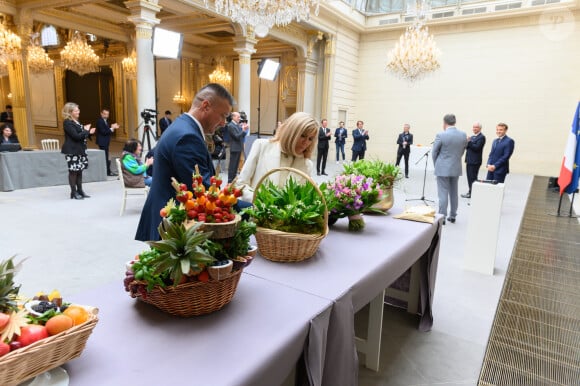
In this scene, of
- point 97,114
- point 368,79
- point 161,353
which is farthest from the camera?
point 97,114

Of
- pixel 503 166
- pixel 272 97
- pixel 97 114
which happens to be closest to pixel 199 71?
pixel 272 97

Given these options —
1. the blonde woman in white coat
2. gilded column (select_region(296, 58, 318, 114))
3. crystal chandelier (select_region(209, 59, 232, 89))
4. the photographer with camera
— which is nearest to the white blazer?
the blonde woman in white coat

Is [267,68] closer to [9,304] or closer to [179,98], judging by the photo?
[179,98]

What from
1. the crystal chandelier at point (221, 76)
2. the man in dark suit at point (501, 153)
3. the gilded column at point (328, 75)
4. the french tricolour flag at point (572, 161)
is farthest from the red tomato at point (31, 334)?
the crystal chandelier at point (221, 76)

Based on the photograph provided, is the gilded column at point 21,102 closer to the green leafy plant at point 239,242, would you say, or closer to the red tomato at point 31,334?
the green leafy plant at point 239,242

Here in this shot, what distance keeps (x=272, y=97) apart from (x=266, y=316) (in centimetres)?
1455

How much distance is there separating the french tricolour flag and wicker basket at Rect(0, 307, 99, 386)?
6.20 meters

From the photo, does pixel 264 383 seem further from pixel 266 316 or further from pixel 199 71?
pixel 199 71

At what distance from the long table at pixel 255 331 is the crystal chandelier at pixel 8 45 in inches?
367

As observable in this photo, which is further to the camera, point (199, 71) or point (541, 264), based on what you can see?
point (199, 71)

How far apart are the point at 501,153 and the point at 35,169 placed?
7971mm

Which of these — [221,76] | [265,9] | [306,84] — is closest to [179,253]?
[265,9]

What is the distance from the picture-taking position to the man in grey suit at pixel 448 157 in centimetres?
514

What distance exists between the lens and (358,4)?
13.5 meters
